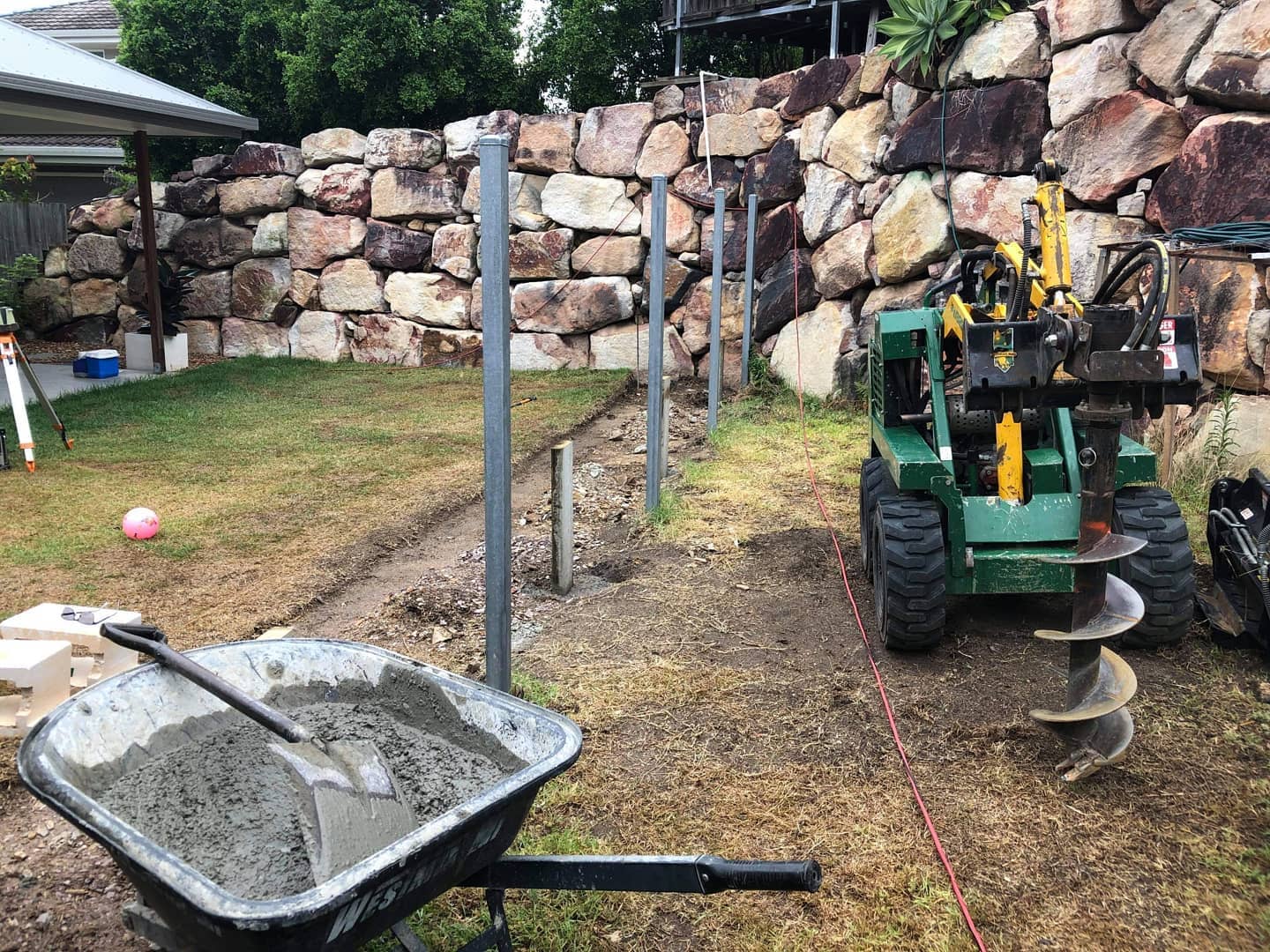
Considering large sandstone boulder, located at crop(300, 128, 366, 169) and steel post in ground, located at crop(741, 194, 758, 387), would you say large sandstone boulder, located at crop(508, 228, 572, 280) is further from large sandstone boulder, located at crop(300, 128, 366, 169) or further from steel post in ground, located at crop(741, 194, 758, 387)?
large sandstone boulder, located at crop(300, 128, 366, 169)

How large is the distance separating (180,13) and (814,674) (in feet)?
52.0

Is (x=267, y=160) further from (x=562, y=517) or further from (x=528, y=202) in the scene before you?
(x=562, y=517)

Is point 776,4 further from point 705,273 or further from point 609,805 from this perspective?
point 609,805

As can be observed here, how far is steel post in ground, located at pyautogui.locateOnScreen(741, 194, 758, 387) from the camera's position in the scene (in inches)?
406

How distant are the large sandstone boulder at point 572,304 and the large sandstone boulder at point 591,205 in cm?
61

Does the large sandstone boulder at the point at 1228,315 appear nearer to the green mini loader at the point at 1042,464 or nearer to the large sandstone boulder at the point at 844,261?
the green mini loader at the point at 1042,464

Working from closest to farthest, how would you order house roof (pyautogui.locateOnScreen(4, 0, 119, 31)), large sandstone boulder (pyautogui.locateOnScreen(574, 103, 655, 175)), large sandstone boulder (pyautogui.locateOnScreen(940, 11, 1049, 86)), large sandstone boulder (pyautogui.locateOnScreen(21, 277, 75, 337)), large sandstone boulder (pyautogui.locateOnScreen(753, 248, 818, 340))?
large sandstone boulder (pyautogui.locateOnScreen(940, 11, 1049, 86))
large sandstone boulder (pyautogui.locateOnScreen(753, 248, 818, 340))
large sandstone boulder (pyautogui.locateOnScreen(574, 103, 655, 175))
large sandstone boulder (pyautogui.locateOnScreen(21, 277, 75, 337))
house roof (pyautogui.locateOnScreen(4, 0, 119, 31))

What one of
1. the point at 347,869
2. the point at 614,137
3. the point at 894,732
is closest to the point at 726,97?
the point at 614,137

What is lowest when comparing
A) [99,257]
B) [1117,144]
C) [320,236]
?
[99,257]

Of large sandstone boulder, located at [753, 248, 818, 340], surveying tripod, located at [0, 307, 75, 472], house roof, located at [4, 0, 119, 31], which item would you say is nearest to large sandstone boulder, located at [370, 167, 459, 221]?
large sandstone boulder, located at [753, 248, 818, 340]

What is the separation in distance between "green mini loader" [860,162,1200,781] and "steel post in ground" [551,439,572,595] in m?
1.47

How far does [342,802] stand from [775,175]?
969cm

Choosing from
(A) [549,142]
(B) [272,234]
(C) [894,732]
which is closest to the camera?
(C) [894,732]

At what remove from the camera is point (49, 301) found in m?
13.7
